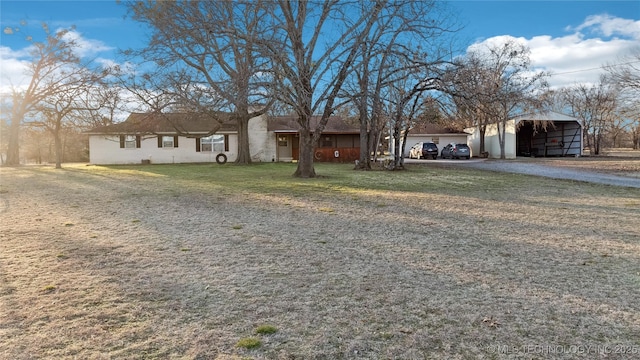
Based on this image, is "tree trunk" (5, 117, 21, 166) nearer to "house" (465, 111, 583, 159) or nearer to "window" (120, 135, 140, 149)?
"window" (120, 135, 140, 149)

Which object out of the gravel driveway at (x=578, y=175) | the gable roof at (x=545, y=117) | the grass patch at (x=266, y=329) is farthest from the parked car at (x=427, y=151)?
the grass patch at (x=266, y=329)

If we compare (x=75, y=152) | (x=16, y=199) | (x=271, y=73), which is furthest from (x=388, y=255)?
(x=75, y=152)

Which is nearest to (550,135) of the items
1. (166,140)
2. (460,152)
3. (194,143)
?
(460,152)

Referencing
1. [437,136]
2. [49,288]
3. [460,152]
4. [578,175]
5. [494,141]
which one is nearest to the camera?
[49,288]

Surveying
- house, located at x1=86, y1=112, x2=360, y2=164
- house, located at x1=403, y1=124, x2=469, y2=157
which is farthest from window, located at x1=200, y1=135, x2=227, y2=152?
house, located at x1=403, y1=124, x2=469, y2=157

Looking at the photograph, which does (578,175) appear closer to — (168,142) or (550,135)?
(550,135)

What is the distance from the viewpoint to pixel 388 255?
5027 mm

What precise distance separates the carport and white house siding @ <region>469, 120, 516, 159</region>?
74 cm

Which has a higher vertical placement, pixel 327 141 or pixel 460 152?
pixel 327 141

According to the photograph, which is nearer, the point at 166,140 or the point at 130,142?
the point at 130,142

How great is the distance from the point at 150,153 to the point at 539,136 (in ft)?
121

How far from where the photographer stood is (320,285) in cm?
392

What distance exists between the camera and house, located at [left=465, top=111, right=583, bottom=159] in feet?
112

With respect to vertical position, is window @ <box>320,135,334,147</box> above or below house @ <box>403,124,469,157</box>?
below
